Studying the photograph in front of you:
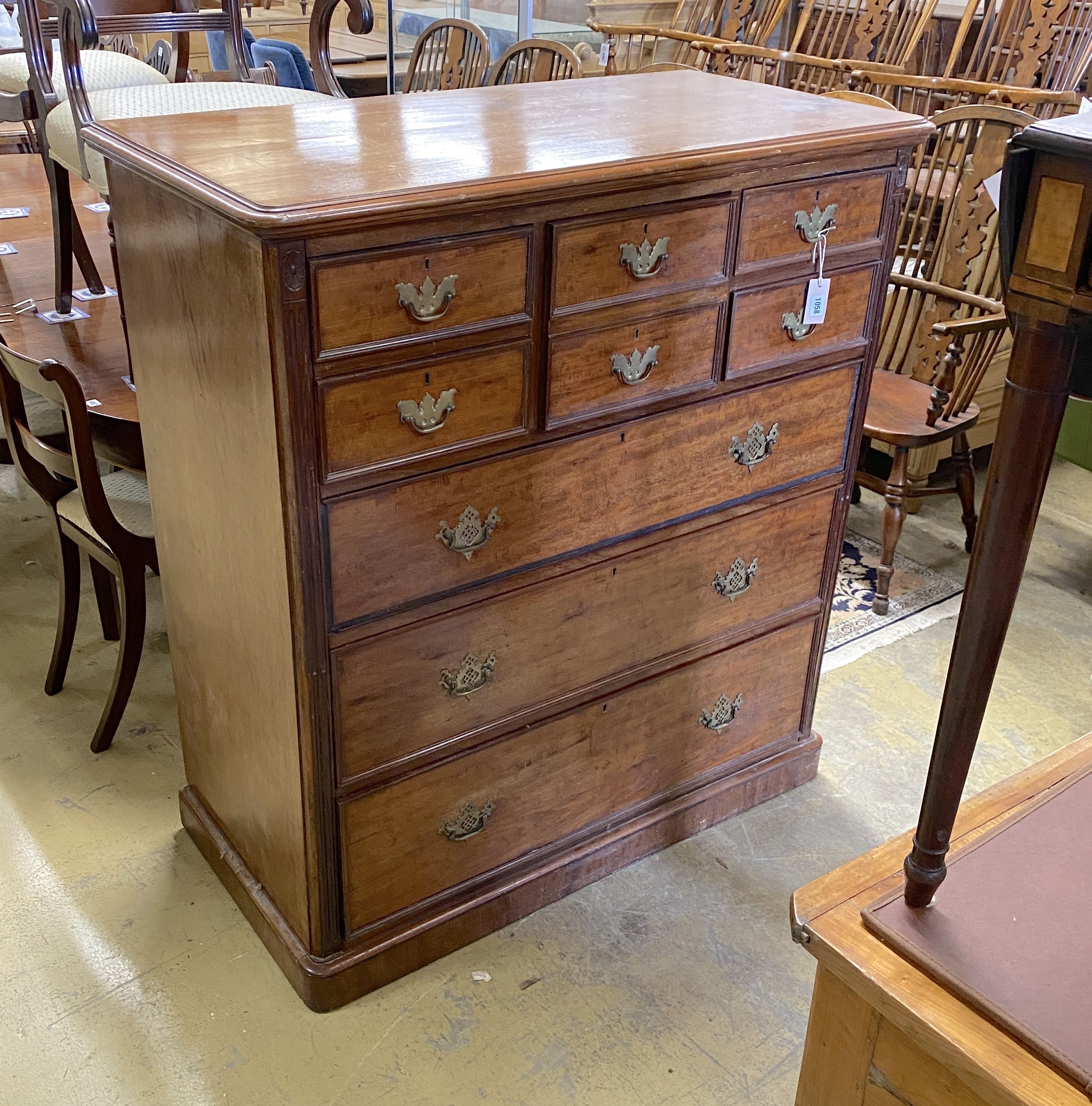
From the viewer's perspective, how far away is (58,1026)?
1871 millimetres

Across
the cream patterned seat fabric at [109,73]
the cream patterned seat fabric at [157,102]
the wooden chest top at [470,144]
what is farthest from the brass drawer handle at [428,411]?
the cream patterned seat fabric at [109,73]

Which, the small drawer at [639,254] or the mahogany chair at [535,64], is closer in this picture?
the small drawer at [639,254]

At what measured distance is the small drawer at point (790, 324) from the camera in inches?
73.3

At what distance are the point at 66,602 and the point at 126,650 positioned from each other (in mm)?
283

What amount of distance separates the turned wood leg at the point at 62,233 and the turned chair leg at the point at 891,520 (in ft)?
7.22

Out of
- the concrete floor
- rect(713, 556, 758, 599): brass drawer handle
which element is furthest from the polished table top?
rect(713, 556, 758, 599): brass drawer handle

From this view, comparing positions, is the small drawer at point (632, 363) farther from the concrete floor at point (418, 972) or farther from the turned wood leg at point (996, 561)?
the concrete floor at point (418, 972)

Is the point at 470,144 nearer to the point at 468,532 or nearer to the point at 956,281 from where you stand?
the point at 468,532

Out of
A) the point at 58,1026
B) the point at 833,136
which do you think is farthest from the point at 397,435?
the point at 58,1026

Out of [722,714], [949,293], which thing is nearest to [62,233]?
[722,714]

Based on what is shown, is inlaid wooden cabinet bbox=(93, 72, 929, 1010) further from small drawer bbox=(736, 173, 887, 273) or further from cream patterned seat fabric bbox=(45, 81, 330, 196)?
cream patterned seat fabric bbox=(45, 81, 330, 196)

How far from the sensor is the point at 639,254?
65.8 inches

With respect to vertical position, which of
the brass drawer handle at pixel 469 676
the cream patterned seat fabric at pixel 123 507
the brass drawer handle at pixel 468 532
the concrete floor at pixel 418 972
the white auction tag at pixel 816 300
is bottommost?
the concrete floor at pixel 418 972

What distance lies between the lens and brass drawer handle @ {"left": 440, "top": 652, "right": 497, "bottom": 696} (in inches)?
70.8
